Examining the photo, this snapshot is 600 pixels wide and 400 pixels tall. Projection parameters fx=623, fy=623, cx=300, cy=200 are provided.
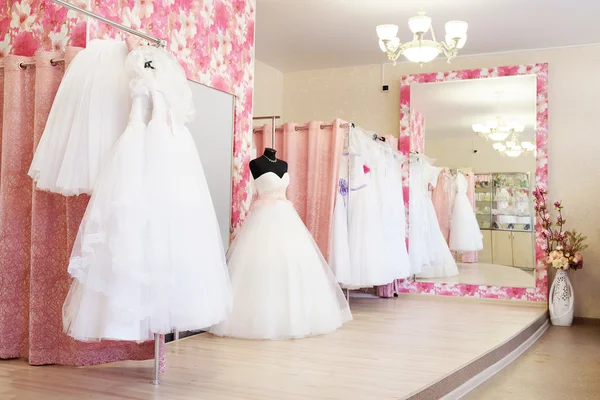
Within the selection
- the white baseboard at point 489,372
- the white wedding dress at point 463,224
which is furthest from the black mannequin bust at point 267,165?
the white wedding dress at point 463,224

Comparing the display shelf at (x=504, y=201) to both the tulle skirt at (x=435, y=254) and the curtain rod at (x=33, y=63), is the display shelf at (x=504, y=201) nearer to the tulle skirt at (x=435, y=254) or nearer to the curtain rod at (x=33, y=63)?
the tulle skirt at (x=435, y=254)

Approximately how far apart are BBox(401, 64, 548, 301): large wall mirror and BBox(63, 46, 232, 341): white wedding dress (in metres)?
4.12

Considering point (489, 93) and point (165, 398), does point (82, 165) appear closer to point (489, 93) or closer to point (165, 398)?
point (165, 398)

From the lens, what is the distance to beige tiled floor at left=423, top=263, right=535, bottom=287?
6117 millimetres

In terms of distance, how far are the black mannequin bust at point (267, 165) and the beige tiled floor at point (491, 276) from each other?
2.87 meters

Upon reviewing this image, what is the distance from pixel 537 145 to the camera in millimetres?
6055

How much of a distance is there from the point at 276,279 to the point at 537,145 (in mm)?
3449

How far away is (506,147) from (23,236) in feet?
15.2

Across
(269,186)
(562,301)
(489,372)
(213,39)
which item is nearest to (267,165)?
(269,186)

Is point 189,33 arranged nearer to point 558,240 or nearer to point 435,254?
point 435,254

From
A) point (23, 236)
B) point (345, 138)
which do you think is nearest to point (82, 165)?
point (23, 236)

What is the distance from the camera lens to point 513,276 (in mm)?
6168

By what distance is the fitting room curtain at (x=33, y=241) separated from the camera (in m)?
3.08

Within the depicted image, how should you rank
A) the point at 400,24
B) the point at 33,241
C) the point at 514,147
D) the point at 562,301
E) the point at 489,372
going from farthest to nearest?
the point at 514,147, the point at 562,301, the point at 400,24, the point at 489,372, the point at 33,241
